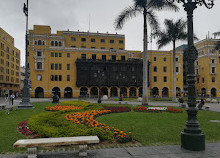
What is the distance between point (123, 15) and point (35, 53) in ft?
106

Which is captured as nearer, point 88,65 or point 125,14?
point 125,14

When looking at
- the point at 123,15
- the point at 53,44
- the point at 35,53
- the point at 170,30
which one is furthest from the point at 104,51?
the point at 123,15

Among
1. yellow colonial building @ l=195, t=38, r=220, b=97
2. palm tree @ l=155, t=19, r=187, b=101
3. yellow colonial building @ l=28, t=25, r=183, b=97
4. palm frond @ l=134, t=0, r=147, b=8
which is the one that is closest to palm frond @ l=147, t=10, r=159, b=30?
palm frond @ l=134, t=0, r=147, b=8

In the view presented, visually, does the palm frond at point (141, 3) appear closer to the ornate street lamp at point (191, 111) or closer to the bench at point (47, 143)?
the ornate street lamp at point (191, 111)

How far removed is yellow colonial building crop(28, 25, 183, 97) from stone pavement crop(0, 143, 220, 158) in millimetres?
39936

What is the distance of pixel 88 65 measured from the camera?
48438mm

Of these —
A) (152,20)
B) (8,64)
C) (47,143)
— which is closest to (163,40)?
(152,20)

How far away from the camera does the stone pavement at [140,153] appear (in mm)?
5232

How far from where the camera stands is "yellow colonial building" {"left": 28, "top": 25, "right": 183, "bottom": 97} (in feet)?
154

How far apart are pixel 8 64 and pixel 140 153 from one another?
71361 mm

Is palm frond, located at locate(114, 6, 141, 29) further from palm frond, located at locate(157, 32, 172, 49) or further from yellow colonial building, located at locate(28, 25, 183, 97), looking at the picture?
yellow colonial building, located at locate(28, 25, 183, 97)

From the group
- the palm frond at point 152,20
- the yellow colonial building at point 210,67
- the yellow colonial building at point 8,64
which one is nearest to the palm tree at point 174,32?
the palm frond at point 152,20

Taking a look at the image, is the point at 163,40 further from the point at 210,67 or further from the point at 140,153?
the point at 210,67

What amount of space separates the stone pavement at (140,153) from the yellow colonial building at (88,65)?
39.9 metres
